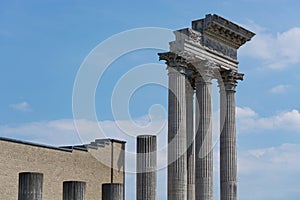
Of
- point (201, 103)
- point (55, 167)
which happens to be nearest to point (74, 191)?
point (55, 167)

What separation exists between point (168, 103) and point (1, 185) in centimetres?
929

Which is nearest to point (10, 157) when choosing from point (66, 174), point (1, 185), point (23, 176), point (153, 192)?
point (1, 185)

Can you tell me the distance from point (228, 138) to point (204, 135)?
7.44 ft

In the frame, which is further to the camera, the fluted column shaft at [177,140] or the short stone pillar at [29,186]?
the fluted column shaft at [177,140]

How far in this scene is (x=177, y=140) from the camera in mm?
34469

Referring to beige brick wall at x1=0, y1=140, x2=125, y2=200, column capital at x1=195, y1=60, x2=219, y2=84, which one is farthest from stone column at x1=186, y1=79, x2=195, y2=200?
beige brick wall at x1=0, y1=140, x2=125, y2=200

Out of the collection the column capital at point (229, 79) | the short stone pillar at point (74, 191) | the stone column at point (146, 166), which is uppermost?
the column capital at point (229, 79)

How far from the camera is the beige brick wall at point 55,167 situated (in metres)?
34.3

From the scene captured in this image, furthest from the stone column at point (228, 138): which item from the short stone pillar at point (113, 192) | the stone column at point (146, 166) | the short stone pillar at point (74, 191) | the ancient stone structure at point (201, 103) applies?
the short stone pillar at point (74, 191)

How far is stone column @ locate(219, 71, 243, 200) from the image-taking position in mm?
38312

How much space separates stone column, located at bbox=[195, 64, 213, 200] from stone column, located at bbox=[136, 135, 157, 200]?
3826 millimetres

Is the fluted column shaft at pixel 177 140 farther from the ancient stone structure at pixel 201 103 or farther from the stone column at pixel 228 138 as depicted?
the stone column at pixel 228 138

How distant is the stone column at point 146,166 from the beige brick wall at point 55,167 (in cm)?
606

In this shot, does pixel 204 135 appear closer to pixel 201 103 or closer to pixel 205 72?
pixel 201 103
